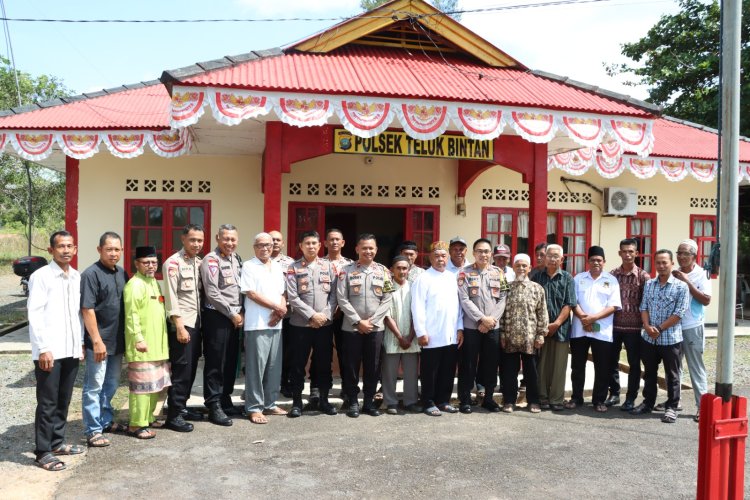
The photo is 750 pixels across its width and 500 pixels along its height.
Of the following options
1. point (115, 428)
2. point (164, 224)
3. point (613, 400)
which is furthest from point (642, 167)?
point (115, 428)

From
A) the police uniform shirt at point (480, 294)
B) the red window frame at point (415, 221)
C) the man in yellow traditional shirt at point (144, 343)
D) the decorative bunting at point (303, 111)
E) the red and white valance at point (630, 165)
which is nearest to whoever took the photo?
the man in yellow traditional shirt at point (144, 343)

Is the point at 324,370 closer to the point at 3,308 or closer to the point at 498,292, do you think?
the point at 498,292

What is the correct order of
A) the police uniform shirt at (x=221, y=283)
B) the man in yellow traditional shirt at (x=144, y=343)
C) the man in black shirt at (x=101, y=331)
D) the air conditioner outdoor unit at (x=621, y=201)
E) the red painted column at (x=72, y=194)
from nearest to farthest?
the man in black shirt at (x=101, y=331)
the man in yellow traditional shirt at (x=144, y=343)
the police uniform shirt at (x=221, y=283)
the red painted column at (x=72, y=194)
the air conditioner outdoor unit at (x=621, y=201)

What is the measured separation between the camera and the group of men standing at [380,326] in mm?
4953

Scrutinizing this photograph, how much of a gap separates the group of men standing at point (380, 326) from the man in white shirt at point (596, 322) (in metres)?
0.01

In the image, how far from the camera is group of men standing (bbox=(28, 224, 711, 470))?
16.3 ft

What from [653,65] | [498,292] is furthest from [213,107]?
[653,65]

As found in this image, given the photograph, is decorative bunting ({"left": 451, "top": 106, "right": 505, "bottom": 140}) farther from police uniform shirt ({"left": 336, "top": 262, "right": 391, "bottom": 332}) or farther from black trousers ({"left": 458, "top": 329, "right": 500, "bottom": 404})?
black trousers ({"left": 458, "top": 329, "right": 500, "bottom": 404})

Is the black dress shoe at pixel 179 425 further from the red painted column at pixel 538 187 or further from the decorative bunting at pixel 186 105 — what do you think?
the red painted column at pixel 538 187

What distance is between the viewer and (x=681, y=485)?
4125mm

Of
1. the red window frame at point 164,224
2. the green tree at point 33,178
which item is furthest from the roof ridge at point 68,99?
the green tree at point 33,178

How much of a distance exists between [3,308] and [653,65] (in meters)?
18.4

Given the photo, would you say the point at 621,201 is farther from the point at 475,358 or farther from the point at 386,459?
the point at 386,459

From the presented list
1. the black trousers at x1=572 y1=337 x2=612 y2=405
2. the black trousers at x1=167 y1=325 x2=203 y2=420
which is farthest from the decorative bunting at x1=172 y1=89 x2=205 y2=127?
the black trousers at x1=572 y1=337 x2=612 y2=405
